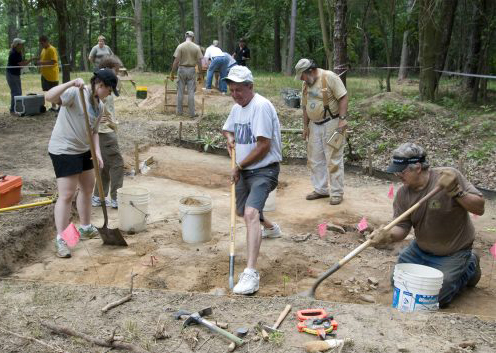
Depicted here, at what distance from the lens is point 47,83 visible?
12.2 metres

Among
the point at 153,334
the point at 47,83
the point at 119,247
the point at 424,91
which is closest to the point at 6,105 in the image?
the point at 47,83

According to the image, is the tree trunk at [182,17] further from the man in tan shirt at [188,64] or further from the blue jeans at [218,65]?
the man in tan shirt at [188,64]

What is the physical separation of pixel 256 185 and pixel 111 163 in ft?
8.04

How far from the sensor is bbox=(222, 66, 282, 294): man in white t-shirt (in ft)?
13.7

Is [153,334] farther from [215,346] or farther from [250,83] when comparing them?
[250,83]

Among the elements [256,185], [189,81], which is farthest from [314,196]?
[189,81]

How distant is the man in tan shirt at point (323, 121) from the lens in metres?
6.38

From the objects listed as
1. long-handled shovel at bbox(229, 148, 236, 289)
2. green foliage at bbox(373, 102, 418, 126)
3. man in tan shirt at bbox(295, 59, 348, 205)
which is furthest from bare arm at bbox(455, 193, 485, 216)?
green foliage at bbox(373, 102, 418, 126)

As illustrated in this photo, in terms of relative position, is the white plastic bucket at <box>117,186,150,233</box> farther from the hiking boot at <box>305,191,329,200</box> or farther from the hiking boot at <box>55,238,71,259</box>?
the hiking boot at <box>305,191,329,200</box>

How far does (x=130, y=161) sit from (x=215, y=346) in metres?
6.13

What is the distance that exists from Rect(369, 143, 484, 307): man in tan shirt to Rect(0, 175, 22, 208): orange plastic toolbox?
12.8 ft

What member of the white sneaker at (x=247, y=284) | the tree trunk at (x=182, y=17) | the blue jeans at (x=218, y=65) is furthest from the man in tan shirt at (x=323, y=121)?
the tree trunk at (x=182, y=17)

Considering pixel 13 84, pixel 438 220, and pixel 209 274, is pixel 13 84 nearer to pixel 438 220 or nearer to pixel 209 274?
pixel 209 274

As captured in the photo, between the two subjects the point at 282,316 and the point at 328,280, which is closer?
the point at 282,316
